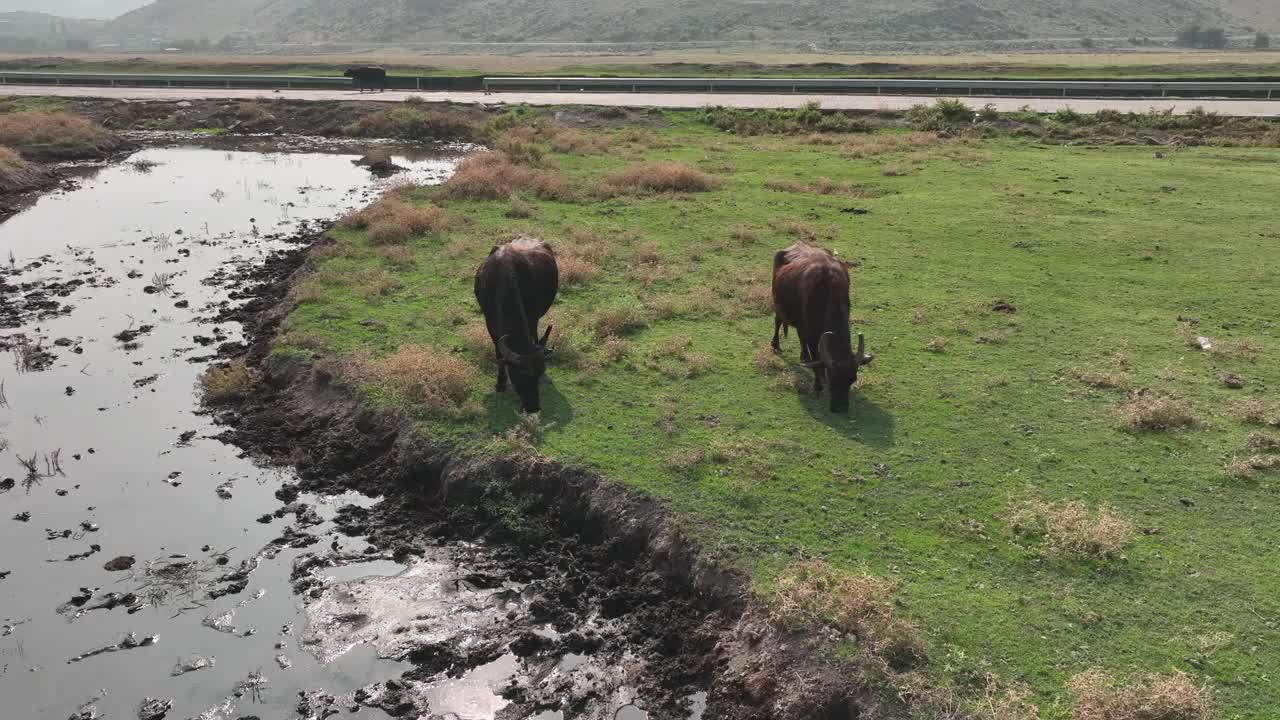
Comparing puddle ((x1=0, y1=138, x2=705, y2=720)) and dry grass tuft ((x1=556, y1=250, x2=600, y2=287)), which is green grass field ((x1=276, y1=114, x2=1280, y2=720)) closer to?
dry grass tuft ((x1=556, y1=250, x2=600, y2=287))

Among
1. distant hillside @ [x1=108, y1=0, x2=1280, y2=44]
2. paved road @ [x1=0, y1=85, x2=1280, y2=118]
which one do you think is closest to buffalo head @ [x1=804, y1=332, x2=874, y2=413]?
paved road @ [x1=0, y1=85, x2=1280, y2=118]

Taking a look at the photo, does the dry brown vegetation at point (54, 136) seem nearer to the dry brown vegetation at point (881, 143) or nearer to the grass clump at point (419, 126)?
the grass clump at point (419, 126)

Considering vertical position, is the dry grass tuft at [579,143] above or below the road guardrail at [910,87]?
below

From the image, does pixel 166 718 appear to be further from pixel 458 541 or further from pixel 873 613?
pixel 873 613

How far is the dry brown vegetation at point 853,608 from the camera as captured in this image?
830 centimetres

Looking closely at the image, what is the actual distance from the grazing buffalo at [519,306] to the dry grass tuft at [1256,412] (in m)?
9.66

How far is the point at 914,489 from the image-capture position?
10.8 meters

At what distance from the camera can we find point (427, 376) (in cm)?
Result: 1345

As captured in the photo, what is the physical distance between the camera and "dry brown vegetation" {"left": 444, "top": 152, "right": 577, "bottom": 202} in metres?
25.2

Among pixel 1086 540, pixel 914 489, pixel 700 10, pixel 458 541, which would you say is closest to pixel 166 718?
pixel 458 541

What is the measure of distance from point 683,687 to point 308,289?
39.6 feet

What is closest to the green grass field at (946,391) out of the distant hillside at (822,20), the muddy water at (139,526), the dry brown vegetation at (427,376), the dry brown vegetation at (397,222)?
the dry brown vegetation at (427,376)

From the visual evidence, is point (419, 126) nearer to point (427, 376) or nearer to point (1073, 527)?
point (427, 376)

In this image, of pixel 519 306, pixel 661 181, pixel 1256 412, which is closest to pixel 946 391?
pixel 1256 412
